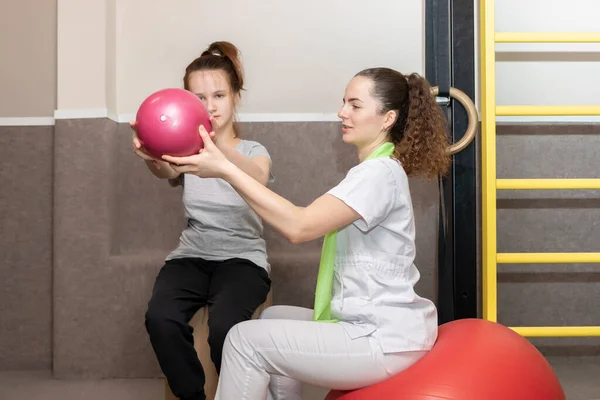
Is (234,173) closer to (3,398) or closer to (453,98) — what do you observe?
(453,98)

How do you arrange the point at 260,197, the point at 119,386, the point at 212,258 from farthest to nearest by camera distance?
the point at 119,386, the point at 212,258, the point at 260,197

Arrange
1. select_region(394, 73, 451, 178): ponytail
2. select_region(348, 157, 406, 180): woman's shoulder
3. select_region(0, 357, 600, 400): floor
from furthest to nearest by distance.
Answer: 1. select_region(0, 357, 600, 400): floor
2. select_region(394, 73, 451, 178): ponytail
3. select_region(348, 157, 406, 180): woman's shoulder

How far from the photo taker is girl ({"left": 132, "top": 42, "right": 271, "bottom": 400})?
2.21 meters

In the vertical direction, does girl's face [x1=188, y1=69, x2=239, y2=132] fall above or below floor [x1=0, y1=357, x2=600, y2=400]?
above

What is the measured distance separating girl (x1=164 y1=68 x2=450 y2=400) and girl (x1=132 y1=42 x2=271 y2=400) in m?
0.33

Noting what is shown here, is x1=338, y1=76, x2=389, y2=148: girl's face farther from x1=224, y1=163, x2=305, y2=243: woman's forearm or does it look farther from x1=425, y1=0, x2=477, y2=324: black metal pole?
x1=425, y1=0, x2=477, y2=324: black metal pole

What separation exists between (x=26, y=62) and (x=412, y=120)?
230 centimetres

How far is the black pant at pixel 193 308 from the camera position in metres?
2.21

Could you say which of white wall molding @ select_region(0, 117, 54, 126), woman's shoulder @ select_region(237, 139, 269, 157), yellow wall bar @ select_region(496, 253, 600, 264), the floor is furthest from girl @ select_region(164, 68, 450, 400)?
white wall molding @ select_region(0, 117, 54, 126)

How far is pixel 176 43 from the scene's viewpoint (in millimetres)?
3531

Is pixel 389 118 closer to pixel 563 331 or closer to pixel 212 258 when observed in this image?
pixel 212 258

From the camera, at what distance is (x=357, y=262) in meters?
1.90

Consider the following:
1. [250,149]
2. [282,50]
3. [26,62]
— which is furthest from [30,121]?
[250,149]

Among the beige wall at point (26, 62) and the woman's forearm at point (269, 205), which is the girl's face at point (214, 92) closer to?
the woman's forearm at point (269, 205)
